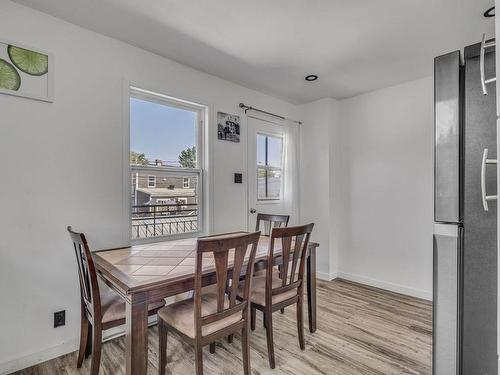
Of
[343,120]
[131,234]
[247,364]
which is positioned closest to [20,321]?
[131,234]

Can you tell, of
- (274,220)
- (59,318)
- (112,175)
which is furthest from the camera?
(274,220)

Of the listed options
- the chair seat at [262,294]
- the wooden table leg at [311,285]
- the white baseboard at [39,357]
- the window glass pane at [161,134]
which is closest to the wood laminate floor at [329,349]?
the white baseboard at [39,357]

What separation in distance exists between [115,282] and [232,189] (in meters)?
1.85

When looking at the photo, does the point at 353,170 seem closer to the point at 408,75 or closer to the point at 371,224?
the point at 371,224

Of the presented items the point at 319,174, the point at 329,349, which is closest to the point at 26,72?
the point at 329,349

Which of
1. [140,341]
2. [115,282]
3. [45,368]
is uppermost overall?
[115,282]

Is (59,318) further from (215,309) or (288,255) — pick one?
(288,255)

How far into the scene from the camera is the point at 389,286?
3.42 metres

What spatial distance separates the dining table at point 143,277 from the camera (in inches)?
54.8

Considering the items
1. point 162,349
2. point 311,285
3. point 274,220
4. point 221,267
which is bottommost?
point 162,349

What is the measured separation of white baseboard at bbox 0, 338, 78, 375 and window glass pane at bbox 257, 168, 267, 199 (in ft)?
7.73

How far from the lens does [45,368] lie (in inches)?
75.4

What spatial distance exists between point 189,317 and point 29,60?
206cm

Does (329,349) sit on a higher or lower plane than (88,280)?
lower
